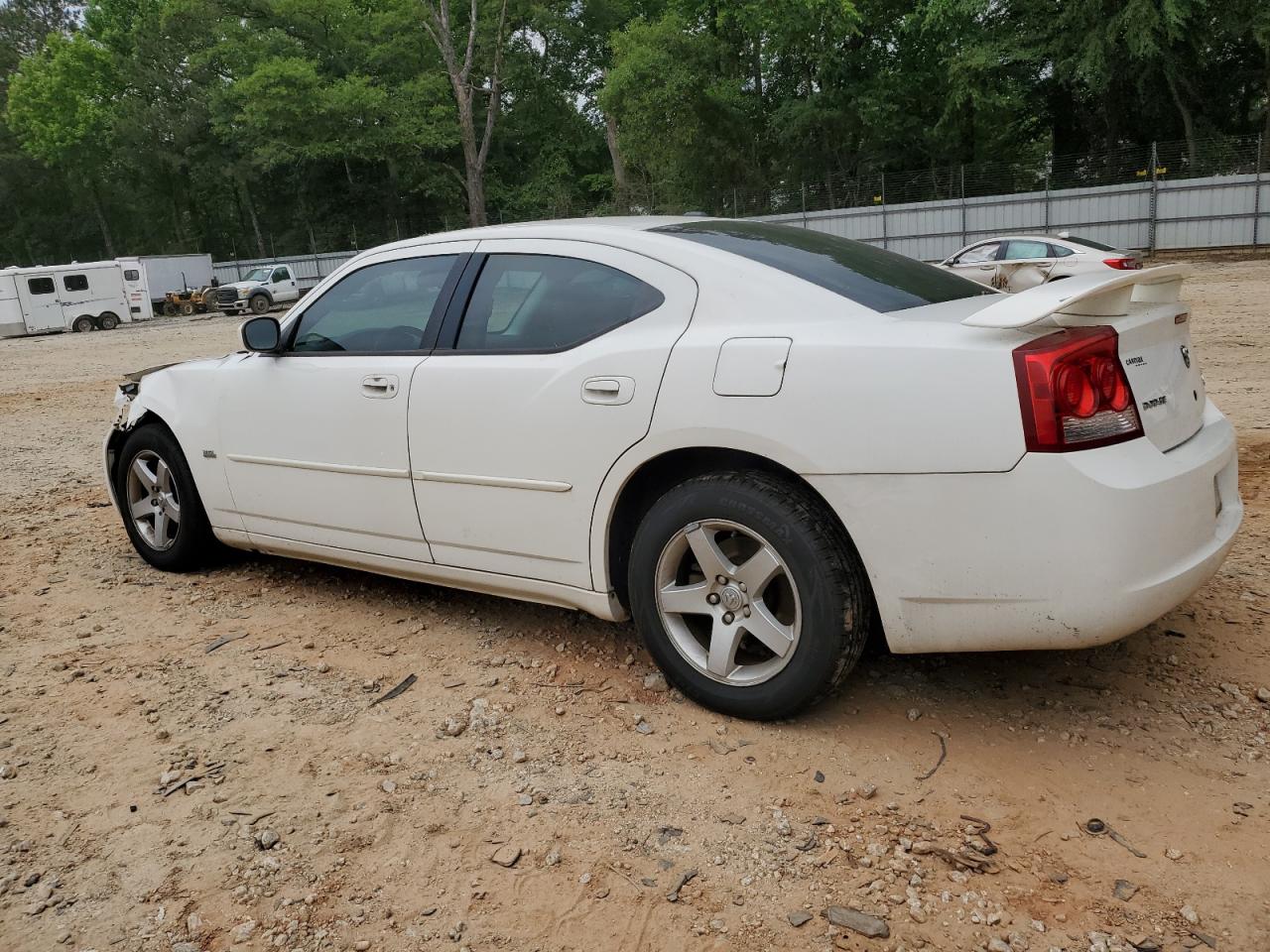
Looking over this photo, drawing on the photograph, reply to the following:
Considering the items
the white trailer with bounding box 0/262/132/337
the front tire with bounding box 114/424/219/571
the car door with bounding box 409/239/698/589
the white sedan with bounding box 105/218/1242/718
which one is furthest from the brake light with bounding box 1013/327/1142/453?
the white trailer with bounding box 0/262/132/337

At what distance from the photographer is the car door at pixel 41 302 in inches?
1142

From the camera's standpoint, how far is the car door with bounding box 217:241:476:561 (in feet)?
12.3

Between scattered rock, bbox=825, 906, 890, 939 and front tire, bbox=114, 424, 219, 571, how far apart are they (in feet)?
11.7

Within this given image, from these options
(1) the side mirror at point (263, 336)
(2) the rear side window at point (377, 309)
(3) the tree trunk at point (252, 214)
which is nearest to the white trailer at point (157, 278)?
(3) the tree trunk at point (252, 214)

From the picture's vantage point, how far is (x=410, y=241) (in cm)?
397

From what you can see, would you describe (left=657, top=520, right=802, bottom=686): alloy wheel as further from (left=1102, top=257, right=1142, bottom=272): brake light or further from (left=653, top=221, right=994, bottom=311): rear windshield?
(left=1102, top=257, right=1142, bottom=272): brake light

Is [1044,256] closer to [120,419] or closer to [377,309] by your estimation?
[377,309]

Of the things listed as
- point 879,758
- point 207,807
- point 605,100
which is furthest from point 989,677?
point 605,100

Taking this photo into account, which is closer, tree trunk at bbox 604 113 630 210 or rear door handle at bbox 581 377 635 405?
rear door handle at bbox 581 377 635 405

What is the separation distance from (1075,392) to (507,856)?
185cm

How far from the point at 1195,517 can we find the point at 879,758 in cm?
108

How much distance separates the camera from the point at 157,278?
36094 mm

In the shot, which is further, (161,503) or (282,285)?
(282,285)

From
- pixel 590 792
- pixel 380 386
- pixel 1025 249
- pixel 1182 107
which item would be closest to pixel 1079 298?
pixel 590 792
